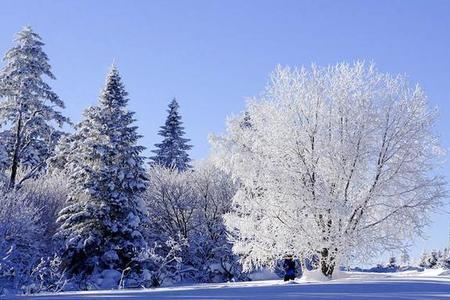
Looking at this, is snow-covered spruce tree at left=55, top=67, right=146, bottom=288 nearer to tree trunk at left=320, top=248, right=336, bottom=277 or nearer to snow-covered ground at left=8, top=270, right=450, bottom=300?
tree trunk at left=320, top=248, right=336, bottom=277

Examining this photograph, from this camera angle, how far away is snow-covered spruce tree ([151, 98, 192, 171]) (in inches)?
2076

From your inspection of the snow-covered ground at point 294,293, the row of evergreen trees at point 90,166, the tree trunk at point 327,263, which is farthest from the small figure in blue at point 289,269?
the row of evergreen trees at point 90,166

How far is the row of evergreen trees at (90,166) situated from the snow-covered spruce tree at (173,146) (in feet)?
59.5

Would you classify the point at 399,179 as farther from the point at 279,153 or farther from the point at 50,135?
the point at 50,135

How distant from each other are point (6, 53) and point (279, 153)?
19.8 m

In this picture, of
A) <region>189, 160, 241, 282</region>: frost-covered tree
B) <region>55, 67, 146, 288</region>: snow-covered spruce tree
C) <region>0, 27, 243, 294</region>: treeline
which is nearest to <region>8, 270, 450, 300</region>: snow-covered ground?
<region>0, 27, 243, 294</region>: treeline

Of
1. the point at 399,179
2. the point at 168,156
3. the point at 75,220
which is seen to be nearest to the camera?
the point at 399,179

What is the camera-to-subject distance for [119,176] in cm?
3158

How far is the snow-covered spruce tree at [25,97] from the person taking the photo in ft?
106

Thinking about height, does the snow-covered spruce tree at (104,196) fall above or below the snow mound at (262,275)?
above

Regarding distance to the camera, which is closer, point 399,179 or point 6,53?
point 399,179

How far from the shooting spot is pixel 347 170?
20.6 meters

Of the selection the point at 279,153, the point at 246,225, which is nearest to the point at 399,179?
the point at 279,153

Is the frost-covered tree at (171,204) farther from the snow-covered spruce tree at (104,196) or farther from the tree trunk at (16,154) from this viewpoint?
the tree trunk at (16,154)
